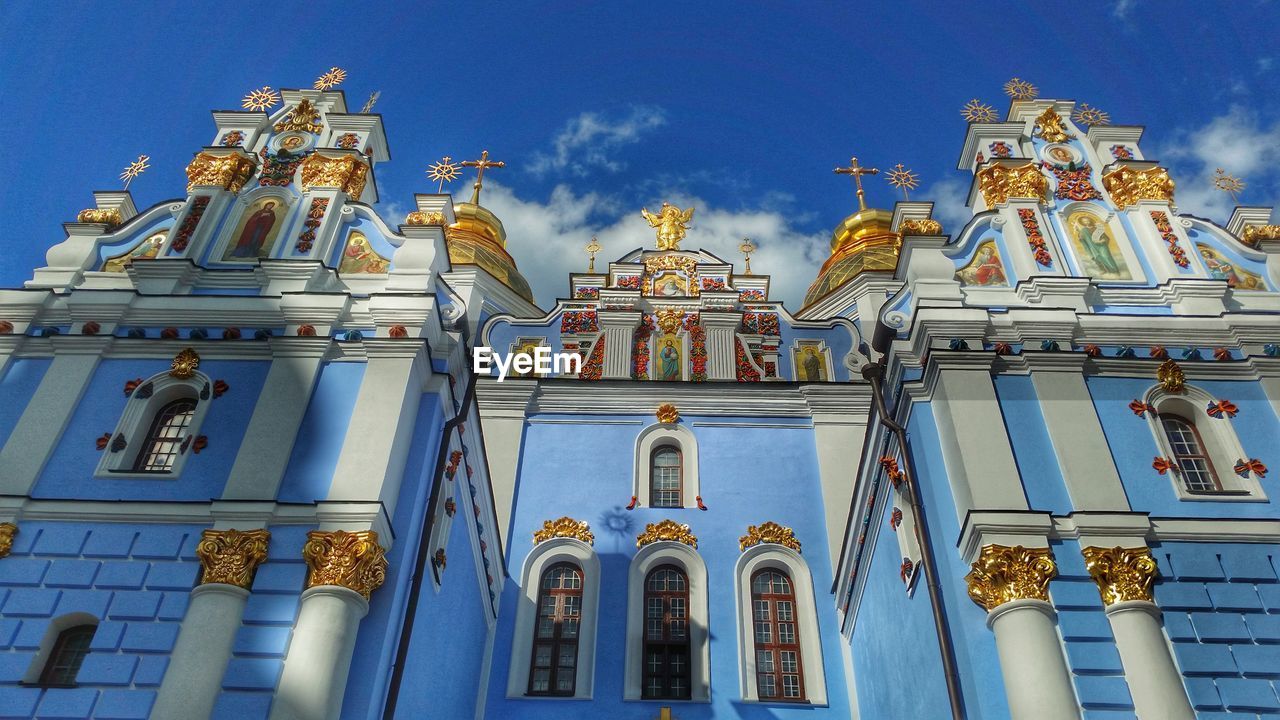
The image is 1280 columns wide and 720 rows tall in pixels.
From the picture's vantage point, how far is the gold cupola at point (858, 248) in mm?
27562

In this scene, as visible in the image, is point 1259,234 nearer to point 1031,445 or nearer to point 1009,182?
point 1009,182

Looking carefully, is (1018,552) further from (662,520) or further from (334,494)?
(662,520)

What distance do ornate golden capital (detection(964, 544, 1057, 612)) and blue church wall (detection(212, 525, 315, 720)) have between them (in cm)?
695

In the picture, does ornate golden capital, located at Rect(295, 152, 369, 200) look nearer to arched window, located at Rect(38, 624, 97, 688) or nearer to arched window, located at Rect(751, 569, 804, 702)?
arched window, located at Rect(38, 624, 97, 688)

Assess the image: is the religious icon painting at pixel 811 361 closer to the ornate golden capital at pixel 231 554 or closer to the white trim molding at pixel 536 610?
the white trim molding at pixel 536 610

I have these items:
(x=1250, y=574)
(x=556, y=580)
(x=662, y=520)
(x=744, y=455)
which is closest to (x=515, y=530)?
(x=556, y=580)

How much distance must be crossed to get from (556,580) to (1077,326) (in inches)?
363

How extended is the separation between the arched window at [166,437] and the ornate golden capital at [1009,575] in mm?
9110

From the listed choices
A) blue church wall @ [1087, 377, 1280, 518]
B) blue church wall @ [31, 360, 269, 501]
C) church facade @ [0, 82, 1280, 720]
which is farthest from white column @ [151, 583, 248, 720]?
blue church wall @ [1087, 377, 1280, 518]

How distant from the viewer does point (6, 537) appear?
38.1ft

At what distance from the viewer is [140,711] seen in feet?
34.1

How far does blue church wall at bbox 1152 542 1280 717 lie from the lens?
33.6ft

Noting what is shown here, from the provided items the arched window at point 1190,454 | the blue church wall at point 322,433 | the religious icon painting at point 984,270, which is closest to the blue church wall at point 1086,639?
the arched window at point 1190,454

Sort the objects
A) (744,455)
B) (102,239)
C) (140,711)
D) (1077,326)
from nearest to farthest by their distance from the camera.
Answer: (140,711), (1077,326), (102,239), (744,455)
